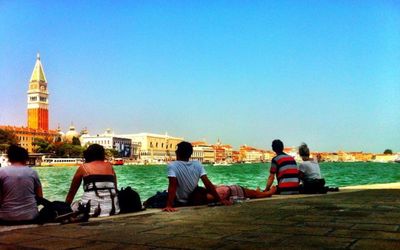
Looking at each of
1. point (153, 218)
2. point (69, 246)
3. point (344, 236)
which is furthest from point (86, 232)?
point (344, 236)

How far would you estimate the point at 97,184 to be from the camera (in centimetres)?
565

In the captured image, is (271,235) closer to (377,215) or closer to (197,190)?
(377,215)

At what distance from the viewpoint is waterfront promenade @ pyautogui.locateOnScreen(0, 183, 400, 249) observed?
3.41m

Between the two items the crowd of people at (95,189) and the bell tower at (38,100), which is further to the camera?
Answer: the bell tower at (38,100)

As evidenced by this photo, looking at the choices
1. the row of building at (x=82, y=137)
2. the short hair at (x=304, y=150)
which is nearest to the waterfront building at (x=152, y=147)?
the row of building at (x=82, y=137)

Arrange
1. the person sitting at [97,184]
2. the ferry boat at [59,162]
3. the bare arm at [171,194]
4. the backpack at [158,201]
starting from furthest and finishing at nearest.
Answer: the ferry boat at [59,162]
the backpack at [158,201]
the bare arm at [171,194]
the person sitting at [97,184]

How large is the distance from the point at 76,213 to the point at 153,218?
2.74 ft

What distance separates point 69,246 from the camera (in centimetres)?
346

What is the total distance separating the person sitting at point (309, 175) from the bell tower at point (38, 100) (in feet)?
477

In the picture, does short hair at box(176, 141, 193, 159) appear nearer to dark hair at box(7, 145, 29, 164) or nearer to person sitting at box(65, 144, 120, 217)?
person sitting at box(65, 144, 120, 217)

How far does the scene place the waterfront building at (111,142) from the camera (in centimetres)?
A: 15225

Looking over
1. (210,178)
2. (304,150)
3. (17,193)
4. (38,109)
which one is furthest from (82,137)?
(17,193)

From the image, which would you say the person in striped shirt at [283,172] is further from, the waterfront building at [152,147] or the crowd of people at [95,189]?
the waterfront building at [152,147]

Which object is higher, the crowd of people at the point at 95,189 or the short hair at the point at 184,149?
the short hair at the point at 184,149
